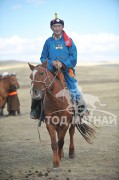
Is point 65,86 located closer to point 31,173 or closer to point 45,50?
point 45,50

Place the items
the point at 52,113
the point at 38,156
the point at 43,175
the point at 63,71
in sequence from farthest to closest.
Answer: the point at 38,156, the point at 63,71, the point at 52,113, the point at 43,175

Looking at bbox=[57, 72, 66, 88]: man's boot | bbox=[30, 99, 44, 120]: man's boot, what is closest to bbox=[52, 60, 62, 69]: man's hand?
bbox=[57, 72, 66, 88]: man's boot

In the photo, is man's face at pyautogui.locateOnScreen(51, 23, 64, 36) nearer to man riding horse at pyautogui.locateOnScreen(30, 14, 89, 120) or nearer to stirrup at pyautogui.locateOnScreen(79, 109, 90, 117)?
man riding horse at pyautogui.locateOnScreen(30, 14, 89, 120)

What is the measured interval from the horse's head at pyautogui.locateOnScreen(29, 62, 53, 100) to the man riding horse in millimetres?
574

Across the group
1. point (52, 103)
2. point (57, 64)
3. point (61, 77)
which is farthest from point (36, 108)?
point (57, 64)

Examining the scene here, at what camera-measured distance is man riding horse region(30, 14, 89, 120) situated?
8164 millimetres

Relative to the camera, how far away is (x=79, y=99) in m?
8.61

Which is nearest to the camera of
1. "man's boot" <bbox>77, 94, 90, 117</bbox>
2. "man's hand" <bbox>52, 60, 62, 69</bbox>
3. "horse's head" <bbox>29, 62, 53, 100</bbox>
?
"horse's head" <bbox>29, 62, 53, 100</bbox>

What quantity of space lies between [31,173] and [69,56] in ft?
8.31

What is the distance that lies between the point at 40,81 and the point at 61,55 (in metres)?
1.21

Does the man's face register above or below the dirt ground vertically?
above

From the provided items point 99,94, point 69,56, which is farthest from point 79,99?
point 99,94

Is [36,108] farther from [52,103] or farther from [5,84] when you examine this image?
[5,84]

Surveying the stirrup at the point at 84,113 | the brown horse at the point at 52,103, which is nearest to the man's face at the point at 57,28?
the brown horse at the point at 52,103
